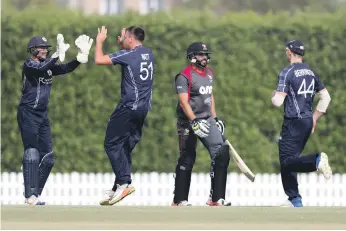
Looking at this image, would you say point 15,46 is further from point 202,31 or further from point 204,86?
point 204,86

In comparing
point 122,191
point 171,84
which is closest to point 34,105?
point 122,191

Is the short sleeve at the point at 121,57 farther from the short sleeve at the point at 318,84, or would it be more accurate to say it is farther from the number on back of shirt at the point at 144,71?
the short sleeve at the point at 318,84

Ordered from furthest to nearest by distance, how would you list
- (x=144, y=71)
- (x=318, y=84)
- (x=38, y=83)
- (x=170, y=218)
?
(x=318, y=84)
(x=38, y=83)
(x=144, y=71)
(x=170, y=218)

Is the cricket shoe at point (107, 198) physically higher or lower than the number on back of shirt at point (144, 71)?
lower

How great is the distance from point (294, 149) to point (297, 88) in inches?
30.3

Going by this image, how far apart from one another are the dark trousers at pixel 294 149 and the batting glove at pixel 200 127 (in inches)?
44.9

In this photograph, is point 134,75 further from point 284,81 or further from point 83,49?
point 284,81

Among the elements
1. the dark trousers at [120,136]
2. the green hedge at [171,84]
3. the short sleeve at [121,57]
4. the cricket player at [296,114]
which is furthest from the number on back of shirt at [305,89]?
the green hedge at [171,84]

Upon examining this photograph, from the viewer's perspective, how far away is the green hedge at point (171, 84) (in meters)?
24.4

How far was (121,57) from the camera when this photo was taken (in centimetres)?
1617

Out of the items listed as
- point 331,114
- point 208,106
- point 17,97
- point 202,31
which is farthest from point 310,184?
point 208,106

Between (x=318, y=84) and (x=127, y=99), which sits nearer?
(x=127, y=99)

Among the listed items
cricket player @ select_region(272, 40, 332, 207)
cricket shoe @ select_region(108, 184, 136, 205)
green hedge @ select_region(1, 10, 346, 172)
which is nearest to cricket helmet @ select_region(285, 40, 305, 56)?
cricket player @ select_region(272, 40, 332, 207)

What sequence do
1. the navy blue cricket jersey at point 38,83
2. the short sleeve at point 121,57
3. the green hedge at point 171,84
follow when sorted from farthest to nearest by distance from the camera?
the green hedge at point 171,84 < the navy blue cricket jersey at point 38,83 < the short sleeve at point 121,57
